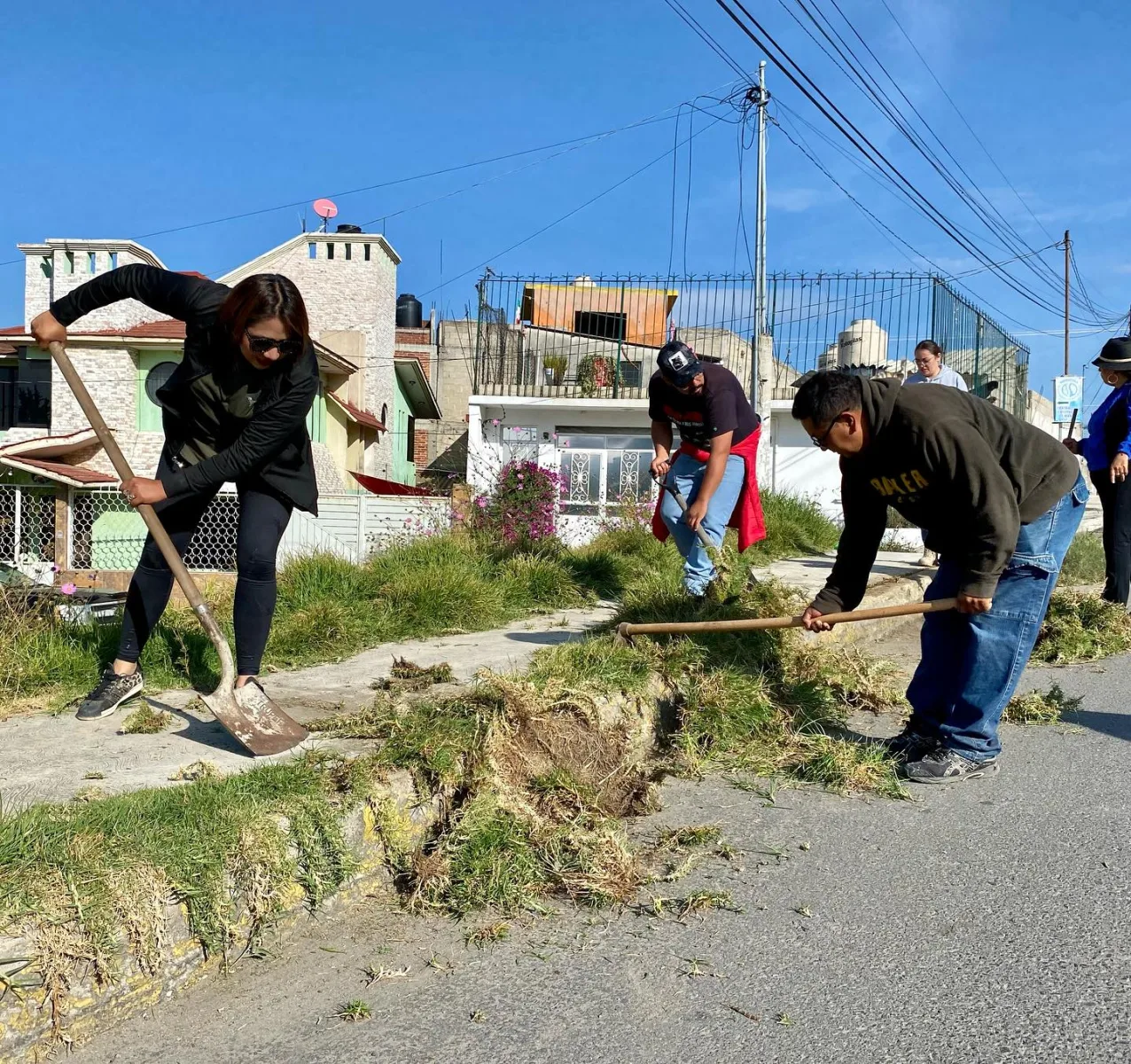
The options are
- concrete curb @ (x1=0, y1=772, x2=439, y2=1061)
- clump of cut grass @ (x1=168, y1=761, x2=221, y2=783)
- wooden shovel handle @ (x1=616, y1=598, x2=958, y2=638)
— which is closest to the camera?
concrete curb @ (x1=0, y1=772, x2=439, y2=1061)

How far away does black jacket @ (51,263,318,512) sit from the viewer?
148 inches

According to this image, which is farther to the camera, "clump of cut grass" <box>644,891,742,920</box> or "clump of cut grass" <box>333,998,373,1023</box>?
"clump of cut grass" <box>644,891,742,920</box>

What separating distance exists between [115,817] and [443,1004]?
999mm

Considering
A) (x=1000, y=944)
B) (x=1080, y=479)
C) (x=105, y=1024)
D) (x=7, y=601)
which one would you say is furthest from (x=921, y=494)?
(x=7, y=601)

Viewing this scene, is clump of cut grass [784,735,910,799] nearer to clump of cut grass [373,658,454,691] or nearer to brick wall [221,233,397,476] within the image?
clump of cut grass [373,658,454,691]

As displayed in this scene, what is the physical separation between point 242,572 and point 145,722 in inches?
25.5

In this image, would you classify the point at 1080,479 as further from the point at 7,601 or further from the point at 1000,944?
the point at 7,601

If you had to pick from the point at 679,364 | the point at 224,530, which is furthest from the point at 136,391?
the point at 679,364

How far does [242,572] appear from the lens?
393cm

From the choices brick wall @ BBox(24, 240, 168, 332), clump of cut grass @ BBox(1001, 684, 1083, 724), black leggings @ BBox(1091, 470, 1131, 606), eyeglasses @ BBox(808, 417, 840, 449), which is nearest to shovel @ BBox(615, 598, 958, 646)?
eyeglasses @ BBox(808, 417, 840, 449)

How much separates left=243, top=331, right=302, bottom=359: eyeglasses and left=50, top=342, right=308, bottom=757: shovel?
0.60m

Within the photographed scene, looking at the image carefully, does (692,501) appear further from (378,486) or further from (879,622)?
(378,486)

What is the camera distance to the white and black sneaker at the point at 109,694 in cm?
389

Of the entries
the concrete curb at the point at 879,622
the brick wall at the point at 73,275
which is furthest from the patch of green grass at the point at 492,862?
the brick wall at the point at 73,275
